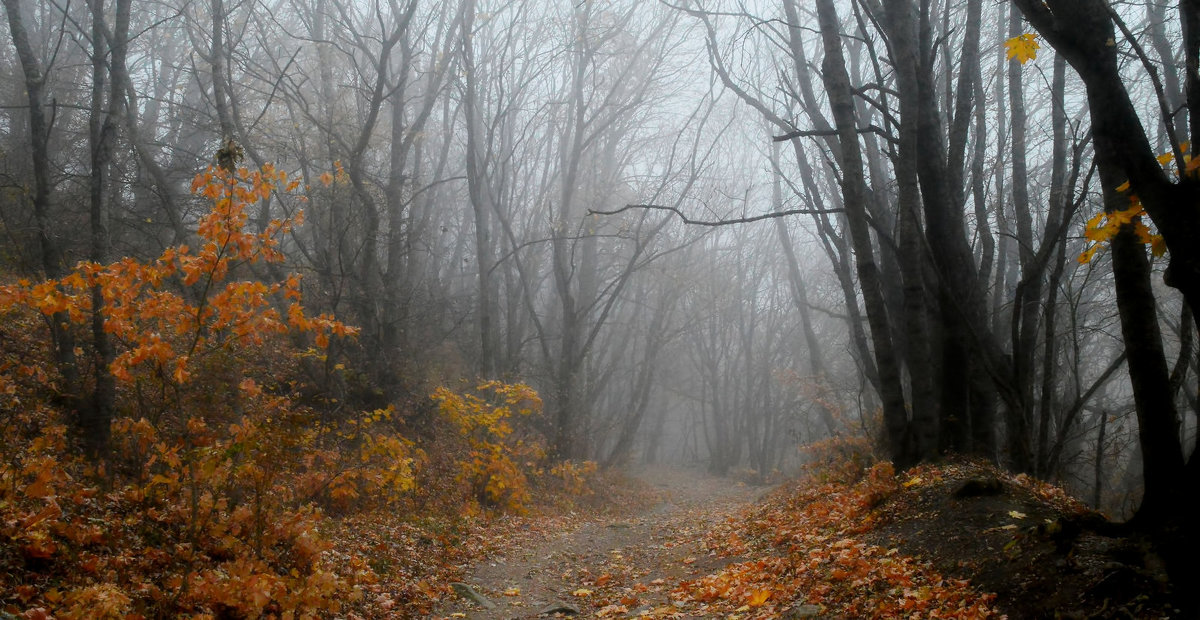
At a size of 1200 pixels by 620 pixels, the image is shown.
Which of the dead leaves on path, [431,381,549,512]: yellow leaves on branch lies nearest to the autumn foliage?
[431,381,549,512]: yellow leaves on branch

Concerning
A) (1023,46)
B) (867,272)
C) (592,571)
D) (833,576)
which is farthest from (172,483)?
(867,272)

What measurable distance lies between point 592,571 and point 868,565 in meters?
3.41

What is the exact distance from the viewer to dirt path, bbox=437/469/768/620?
5.89 meters

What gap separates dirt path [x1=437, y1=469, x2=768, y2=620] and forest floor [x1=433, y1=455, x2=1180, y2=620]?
0.02 meters

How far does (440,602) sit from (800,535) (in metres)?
3.14

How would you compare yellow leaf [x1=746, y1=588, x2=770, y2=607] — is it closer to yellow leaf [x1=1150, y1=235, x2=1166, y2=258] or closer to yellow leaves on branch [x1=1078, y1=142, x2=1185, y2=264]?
yellow leaves on branch [x1=1078, y1=142, x2=1185, y2=264]

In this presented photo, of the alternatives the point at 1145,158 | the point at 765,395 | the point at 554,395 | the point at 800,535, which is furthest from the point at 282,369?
the point at 765,395

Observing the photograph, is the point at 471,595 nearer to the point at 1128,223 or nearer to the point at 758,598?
the point at 758,598

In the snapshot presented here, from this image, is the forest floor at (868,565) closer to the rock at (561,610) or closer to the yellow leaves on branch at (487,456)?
the rock at (561,610)

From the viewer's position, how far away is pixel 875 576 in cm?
478

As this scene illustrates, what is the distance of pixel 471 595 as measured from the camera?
607 cm

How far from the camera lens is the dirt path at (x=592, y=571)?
19.3 feet

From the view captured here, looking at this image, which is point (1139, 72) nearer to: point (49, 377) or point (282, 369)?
point (282, 369)

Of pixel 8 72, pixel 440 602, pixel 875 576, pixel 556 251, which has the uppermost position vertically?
pixel 8 72
